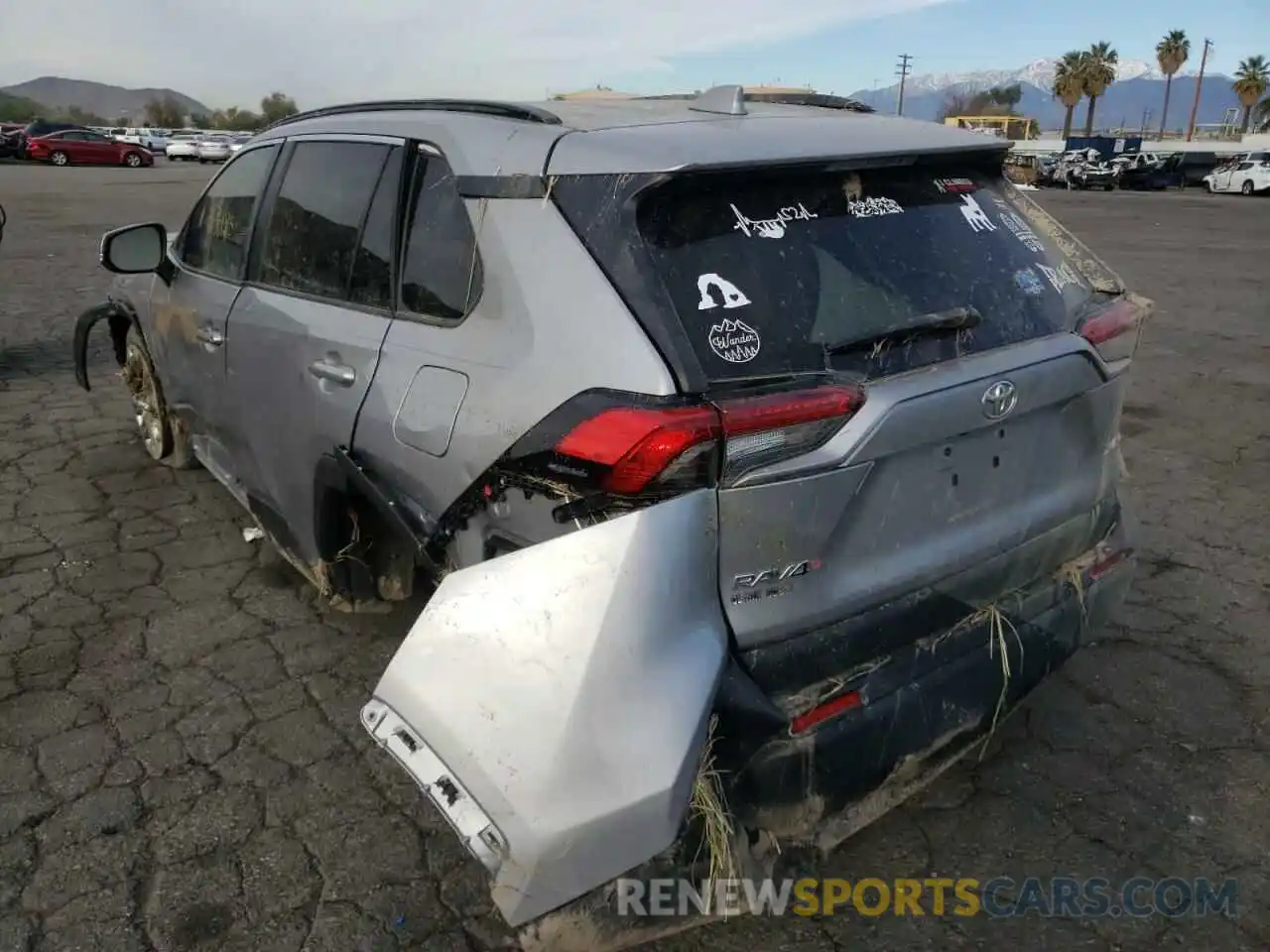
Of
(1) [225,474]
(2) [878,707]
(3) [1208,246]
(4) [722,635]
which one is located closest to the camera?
(4) [722,635]

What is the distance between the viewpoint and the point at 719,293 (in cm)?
202

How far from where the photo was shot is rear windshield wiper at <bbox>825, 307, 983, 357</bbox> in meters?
2.10

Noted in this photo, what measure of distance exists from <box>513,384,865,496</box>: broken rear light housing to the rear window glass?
0.11 metres

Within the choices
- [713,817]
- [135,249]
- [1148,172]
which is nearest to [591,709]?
[713,817]

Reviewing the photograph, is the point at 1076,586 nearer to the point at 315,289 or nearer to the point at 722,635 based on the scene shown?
the point at 722,635

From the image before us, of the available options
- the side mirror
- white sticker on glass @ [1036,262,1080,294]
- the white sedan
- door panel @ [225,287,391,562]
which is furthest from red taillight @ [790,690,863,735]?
the white sedan

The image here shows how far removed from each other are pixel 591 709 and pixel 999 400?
116 cm

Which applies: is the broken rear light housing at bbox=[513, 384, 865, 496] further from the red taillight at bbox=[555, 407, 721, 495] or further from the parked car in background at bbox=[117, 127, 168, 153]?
the parked car in background at bbox=[117, 127, 168, 153]

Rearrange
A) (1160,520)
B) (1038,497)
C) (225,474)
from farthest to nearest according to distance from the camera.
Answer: (1160,520), (225,474), (1038,497)

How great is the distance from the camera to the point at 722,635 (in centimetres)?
193

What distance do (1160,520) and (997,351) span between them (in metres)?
2.93

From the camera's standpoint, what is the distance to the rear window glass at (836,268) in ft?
6.62

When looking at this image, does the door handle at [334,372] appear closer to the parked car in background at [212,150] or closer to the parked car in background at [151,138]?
the parked car in background at [212,150]

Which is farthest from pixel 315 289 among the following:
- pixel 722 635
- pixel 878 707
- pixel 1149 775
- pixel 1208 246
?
pixel 1208 246
